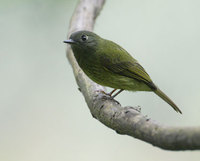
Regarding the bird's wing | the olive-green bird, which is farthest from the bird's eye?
the bird's wing

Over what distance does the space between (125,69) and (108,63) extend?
0.72 feet

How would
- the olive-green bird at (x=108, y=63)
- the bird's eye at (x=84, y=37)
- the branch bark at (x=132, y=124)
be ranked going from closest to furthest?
the branch bark at (x=132, y=124) < the olive-green bird at (x=108, y=63) < the bird's eye at (x=84, y=37)

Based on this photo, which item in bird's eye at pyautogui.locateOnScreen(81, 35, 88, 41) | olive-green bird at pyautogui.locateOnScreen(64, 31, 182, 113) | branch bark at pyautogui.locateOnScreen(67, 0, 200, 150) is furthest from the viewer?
bird's eye at pyautogui.locateOnScreen(81, 35, 88, 41)

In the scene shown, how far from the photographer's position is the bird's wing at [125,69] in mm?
4105

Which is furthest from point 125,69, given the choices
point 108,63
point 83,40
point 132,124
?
point 132,124

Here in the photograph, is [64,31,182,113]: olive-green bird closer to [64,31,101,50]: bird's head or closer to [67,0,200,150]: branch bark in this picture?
[64,31,101,50]: bird's head

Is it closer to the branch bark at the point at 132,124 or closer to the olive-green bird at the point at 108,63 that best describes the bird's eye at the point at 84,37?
the olive-green bird at the point at 108,63

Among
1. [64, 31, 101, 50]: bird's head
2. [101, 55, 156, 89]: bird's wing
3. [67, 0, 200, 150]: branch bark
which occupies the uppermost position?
[64, 31, 101, 50]: bird's head

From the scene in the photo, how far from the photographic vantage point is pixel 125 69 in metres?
4.18

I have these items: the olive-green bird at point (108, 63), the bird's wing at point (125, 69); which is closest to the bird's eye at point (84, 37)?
the olive-green bird at point (108, 63)

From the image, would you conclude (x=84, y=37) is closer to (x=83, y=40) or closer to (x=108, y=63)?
(x=83, y=40)

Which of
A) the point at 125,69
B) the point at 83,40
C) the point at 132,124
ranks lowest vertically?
the point at 132,124

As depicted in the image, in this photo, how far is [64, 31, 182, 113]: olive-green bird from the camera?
13.3 ft

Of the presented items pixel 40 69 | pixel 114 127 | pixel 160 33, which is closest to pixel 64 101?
pixel 40 69
